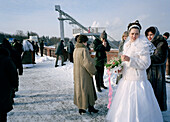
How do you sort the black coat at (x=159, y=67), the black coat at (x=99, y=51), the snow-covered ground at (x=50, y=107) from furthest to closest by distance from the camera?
1. the black coat at (x=99, y=51)
2. the snow-covered ground at (x=50, y=107)
3. the black coat at (x=159, y=67)

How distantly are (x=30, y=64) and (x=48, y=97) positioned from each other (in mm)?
6673

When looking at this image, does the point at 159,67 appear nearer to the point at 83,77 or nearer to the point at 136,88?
the point at 136,88

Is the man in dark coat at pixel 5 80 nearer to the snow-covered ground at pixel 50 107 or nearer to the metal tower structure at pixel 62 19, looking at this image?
the snow-covered ground at pixel 50 107

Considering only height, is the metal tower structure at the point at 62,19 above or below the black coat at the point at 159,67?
above

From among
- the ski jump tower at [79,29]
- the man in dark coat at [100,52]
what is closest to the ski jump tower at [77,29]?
the ski jump tower at [79,29]

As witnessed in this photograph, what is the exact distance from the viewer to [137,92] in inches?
87.2

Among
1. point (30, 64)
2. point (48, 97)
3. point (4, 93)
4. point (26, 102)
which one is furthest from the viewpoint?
point (30, 64)

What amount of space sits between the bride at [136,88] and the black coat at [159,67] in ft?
1.56

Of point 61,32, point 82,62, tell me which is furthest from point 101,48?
point 61,32

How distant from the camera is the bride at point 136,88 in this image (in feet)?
7.06

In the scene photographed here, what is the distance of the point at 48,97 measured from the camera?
4.62m

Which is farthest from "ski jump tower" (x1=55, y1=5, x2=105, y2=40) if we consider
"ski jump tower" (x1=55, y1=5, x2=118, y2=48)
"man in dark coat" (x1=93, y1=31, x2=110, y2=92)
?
"man in dark coat" (x1=93, y1=31, x2=110, y2=92)

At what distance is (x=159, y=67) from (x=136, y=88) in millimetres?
1024

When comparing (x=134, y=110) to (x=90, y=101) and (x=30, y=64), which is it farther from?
(x=30, y=64)
